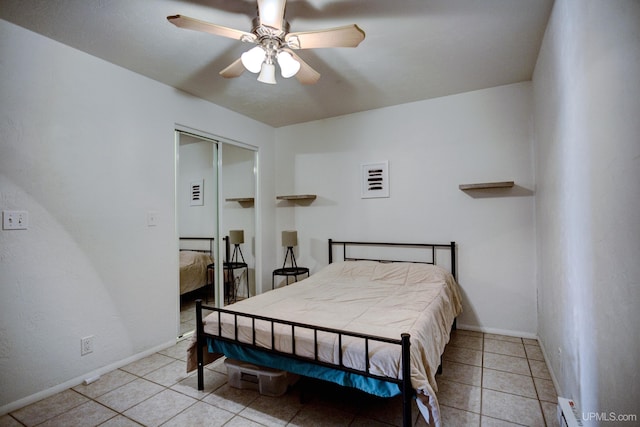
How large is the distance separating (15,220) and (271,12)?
81.5 inches

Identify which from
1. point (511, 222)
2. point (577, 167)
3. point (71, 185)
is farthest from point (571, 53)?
point (71, 185)

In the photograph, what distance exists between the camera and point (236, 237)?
12.3 ft

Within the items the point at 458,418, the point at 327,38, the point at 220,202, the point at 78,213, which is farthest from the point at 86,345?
the point at 327,38

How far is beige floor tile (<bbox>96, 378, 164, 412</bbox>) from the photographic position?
6.58 ft

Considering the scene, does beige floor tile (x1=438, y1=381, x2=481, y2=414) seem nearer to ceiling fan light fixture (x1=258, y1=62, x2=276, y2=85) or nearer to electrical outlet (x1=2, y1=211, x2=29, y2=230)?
ceiling fan light fixture (x1=258, y1=62, x2=276, y2=85)

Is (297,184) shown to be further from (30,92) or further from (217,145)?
(30,92)

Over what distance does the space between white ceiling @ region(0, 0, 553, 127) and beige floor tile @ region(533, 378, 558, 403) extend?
8.00 ft

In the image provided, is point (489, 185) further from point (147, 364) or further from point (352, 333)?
point (147, 364)

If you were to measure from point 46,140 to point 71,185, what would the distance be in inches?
13.1

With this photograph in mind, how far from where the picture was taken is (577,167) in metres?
1.49

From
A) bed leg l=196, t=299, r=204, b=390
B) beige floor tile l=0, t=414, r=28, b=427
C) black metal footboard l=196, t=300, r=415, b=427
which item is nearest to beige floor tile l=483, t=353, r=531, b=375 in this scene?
black metal footboard l=196, t=300, r=415, b=427

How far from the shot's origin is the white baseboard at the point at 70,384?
6.37 feet

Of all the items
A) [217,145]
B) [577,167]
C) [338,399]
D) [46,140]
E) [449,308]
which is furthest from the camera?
[217,145]

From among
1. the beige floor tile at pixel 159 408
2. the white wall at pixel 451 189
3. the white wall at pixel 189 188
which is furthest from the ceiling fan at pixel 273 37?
the beige floor tile at pixel 159 408
